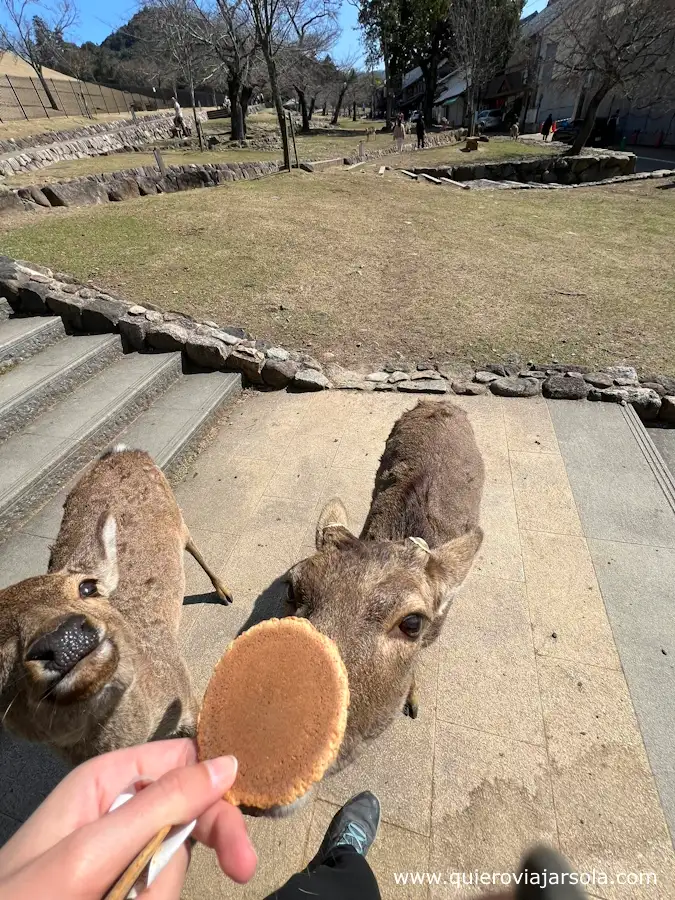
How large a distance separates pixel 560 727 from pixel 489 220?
674 inches

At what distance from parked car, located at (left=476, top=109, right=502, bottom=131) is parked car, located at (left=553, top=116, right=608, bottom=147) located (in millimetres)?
13949

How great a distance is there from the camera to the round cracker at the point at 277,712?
65.0 inches

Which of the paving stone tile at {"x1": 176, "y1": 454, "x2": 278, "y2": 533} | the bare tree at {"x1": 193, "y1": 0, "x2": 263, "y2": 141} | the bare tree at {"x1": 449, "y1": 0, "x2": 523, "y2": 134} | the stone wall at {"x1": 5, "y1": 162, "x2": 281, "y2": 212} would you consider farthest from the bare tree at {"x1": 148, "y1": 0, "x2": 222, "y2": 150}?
the paving stone tile at {"x1": 176, "y1": 454, "x2": 278, "y2": 533}

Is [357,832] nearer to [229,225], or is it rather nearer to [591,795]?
[591,795]

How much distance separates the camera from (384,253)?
41.5 ft

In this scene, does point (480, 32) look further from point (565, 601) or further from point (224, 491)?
point (565, 601)

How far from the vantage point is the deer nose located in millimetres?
1877

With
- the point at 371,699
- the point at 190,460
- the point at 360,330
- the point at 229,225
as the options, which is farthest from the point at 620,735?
the point at 229,225

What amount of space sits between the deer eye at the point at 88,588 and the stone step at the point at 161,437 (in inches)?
91.9

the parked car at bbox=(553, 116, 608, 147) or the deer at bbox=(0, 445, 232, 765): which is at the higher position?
the parked car at bbox=(553, 116, 608, 147)

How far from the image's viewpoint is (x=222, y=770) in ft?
5.33

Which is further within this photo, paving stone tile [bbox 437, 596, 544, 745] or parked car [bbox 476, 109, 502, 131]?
parked car [bbox 476, 109, 502, 131]

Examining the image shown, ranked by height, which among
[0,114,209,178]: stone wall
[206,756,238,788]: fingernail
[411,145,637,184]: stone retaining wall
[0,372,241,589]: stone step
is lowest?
[0,372,241,589]: stone step

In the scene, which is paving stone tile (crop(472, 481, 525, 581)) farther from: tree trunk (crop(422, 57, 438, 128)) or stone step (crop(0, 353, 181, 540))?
tree trunk (crop(422, 57, 438, 128))
